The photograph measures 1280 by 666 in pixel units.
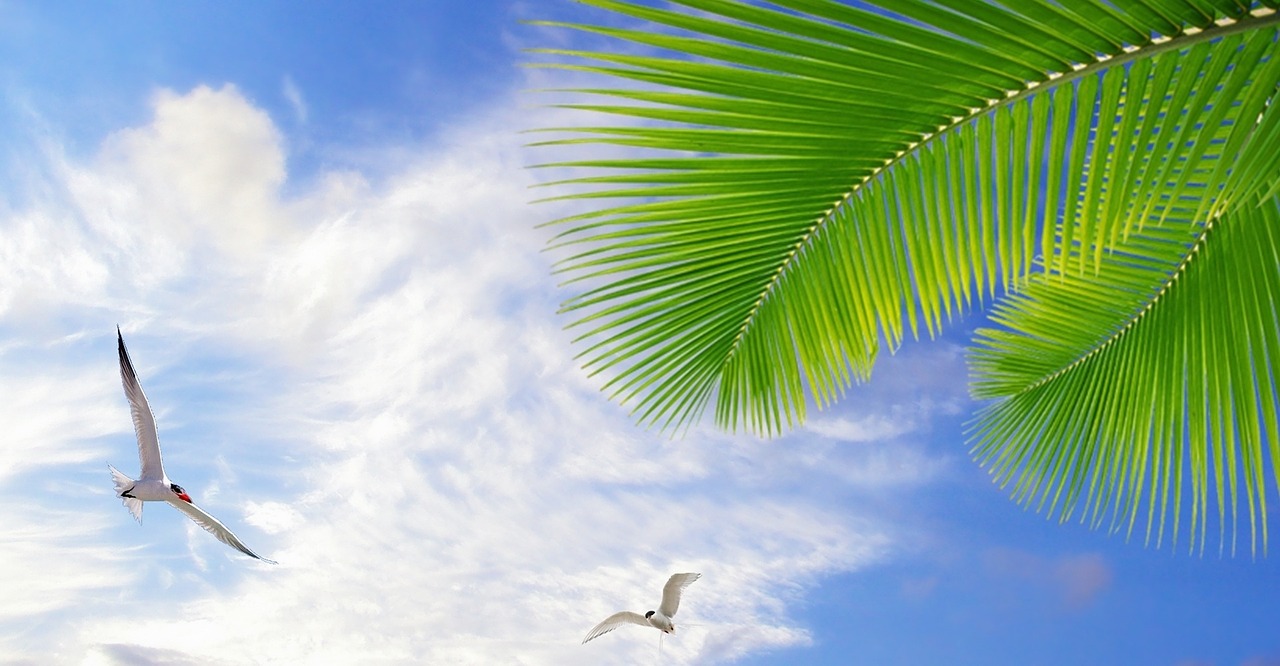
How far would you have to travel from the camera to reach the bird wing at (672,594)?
410 inches

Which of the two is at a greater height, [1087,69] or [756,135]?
[756,135]

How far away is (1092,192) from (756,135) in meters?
0.55

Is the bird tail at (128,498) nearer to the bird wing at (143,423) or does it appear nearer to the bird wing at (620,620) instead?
the bird wing at (143,423)

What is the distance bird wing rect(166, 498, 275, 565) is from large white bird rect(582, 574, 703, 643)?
3.87 m

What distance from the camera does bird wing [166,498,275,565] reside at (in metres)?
10.5

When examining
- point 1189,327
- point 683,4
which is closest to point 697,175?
point 683,4

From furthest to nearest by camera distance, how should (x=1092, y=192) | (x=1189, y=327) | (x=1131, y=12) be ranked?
(x=1189, y=327) < (x=1092, y=192) < (x=1131, y=12)

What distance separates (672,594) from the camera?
11.4m

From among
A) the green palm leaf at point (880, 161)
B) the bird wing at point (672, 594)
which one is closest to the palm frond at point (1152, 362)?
the green palm leaf at point (880, 161)

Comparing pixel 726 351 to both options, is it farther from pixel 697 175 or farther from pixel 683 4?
pixel 683 4

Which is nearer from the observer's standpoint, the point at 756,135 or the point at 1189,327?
the point at 756,135

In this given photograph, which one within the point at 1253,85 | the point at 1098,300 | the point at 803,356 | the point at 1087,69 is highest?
the point at 1098,300

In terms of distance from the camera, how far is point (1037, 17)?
4.34 feet

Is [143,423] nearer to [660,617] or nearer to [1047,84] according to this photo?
[660,617]
